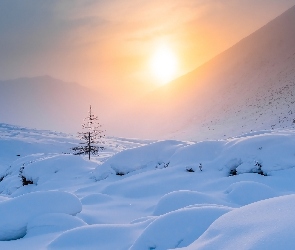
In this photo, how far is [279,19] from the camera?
72.5 meters

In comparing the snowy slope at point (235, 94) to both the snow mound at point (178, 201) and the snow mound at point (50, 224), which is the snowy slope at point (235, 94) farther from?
the snow mound at point (50, 224)

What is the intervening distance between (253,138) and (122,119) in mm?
73199

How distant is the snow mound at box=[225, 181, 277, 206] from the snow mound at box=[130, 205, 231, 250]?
321cm

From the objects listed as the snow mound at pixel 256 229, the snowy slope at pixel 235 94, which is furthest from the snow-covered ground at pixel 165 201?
the snowy slope at pixel 235 94

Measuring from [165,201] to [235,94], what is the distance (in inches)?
2273

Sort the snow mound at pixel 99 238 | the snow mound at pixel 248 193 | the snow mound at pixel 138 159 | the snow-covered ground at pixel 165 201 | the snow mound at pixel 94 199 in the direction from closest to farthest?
the snow-covered ground at pixel 165 201
the snow mound at pixel 99 238
the snow mound at pixel 248 193
the snow mound at pixel 94 199
the snow mound at pixel 138 159

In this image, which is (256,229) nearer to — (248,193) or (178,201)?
(178,201)

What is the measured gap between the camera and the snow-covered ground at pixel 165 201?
3016 mm

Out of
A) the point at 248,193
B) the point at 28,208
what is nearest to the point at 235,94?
the point at 248,193

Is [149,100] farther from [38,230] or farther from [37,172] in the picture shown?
[38,230]

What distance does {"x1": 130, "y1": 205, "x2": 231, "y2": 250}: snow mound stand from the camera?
4.01 metres

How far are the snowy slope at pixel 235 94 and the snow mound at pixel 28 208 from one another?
3523cm

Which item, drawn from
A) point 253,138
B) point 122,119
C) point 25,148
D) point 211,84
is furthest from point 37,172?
point 122,119

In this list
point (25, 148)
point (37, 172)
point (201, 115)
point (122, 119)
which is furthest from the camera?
point (122, 119)
